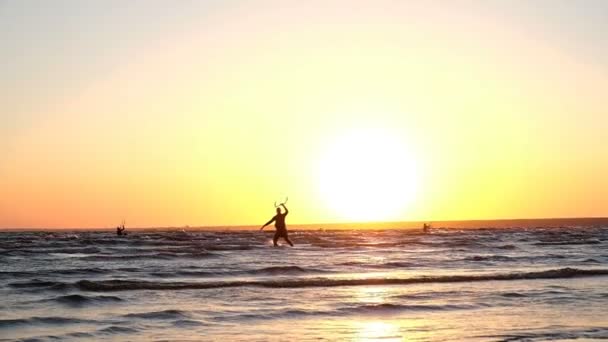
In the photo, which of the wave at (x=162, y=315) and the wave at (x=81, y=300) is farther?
the wave at (x=81, y=300)

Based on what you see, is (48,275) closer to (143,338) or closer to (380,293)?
(380,293)

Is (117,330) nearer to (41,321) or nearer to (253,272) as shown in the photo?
(41,321)

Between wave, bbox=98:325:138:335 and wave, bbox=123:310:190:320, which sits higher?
wave, bbox=123:310:190:320

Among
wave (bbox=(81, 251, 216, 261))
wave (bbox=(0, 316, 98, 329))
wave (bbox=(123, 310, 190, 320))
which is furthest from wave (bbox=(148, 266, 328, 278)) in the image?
wave (bbox=(0, 316, 98, 329))

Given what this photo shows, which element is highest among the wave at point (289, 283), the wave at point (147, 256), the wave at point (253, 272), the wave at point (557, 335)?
the wave at point (147, 256)

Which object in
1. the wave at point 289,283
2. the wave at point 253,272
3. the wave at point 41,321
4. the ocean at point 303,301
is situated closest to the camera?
the ocean at point 303,301

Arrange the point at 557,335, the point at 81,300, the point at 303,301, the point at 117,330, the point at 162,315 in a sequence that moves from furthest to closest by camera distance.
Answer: the point at 81,300, the point at 303,301, the point at 162,315, the point at 117,330, the point at 557,335

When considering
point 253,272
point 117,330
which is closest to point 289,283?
point 253,272

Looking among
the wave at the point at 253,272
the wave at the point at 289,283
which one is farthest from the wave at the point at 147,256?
the wave at the point at 289,283

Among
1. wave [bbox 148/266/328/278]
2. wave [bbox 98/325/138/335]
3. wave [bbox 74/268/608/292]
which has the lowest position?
wave [bbox 98/325/138/335]

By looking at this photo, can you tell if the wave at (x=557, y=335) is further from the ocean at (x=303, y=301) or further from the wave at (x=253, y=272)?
the wave at (x=253, y=272)

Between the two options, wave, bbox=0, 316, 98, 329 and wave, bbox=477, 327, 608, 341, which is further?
wave, bbox=0, 316, 98, 329

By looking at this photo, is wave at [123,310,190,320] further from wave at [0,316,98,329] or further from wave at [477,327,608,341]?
wave at [477,327,608,341]

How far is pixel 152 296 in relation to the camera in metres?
16.8
